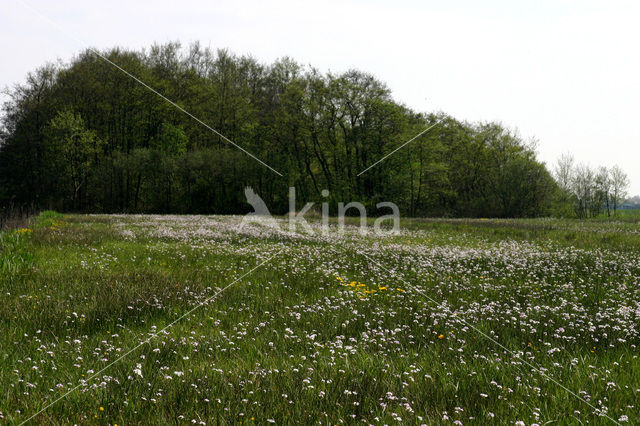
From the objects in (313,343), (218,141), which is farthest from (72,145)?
(313,343)

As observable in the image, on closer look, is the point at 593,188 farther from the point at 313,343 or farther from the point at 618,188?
the point at 313,343

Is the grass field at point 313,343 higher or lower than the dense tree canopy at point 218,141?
lower

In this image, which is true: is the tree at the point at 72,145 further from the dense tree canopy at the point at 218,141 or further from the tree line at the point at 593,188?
the tree line at the point at 593,188

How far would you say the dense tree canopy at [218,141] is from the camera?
50.2 m

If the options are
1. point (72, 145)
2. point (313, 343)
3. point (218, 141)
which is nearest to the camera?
point (313, 343)

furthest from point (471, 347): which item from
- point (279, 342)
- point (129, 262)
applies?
point (129, 262)

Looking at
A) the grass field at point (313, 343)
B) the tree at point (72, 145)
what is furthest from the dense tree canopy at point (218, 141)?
the grass field at point (313, 343)

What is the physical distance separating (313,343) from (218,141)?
57.8 m

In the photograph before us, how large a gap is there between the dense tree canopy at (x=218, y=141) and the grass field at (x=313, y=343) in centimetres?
4018

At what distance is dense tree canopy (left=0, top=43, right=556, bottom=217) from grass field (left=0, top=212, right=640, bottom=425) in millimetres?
40179

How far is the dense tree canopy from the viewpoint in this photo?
165 ft

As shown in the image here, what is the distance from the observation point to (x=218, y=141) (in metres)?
59.2

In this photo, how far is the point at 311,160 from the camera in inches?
2152

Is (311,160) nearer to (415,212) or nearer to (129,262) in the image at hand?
(415,212)
